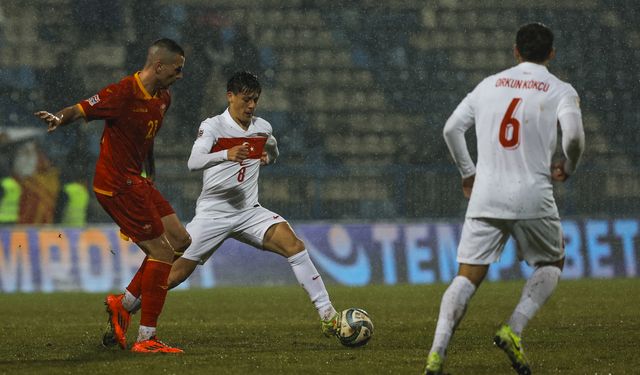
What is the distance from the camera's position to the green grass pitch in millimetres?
6480

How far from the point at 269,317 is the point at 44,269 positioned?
184 inches

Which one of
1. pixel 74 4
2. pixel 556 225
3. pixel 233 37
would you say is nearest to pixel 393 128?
pixel 233 37

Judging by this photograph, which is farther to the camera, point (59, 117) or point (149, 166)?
point (149, 166)

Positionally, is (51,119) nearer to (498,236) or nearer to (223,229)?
(223,229)

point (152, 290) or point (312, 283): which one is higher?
point (152, 290)

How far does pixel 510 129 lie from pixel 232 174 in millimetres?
3058

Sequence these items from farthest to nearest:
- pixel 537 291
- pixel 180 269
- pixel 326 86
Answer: pixel 326 86 → pixel 180 269 → pixel 537 291

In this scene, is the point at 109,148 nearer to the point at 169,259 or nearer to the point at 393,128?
the point at 169,259

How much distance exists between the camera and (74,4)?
1791 cm

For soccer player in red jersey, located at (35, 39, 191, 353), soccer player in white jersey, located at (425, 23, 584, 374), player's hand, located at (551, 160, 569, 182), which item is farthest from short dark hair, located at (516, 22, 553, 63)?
soccer player in red jersey, located at (35, 39, 191, 353)

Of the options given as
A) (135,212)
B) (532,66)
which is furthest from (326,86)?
(532,66)

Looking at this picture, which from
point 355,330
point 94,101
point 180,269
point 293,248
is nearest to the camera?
point 94,101

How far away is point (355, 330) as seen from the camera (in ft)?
24.5

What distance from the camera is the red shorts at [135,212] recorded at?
23.5 ft
